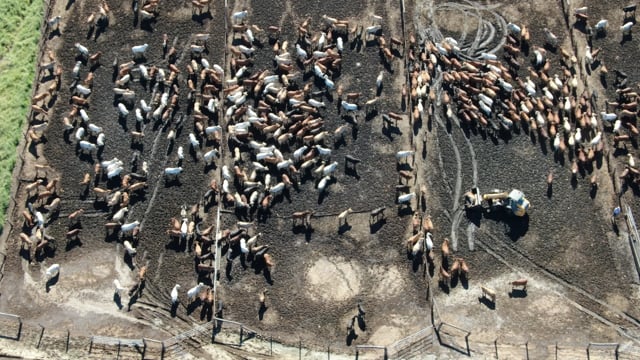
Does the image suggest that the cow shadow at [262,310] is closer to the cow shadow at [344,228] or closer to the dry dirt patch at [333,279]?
the dry dirt patch at [333,279]

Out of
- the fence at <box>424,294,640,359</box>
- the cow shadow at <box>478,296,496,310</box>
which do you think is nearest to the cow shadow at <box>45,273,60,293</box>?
the fence at <box>424,294,640,359</box>

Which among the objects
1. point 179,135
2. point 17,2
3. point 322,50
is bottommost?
point 179,135

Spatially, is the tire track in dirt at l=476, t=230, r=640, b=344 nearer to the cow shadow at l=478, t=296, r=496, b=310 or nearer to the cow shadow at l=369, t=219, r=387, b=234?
the cow shadow at l=478, t=296, r=496, b=310

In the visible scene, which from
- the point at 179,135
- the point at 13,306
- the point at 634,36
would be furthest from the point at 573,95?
the point at 13,306

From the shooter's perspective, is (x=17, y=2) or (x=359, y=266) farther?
(x=17, y=2)

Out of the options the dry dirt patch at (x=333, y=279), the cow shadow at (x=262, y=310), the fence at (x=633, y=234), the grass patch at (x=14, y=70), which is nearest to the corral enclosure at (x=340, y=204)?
the dry dirt patch at (x=333, y=279)

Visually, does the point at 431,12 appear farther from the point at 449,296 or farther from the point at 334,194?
the point at 449,296

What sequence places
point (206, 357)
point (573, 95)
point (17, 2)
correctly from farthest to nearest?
point (17, 2) → point (573, 95) → point (206, 357)
